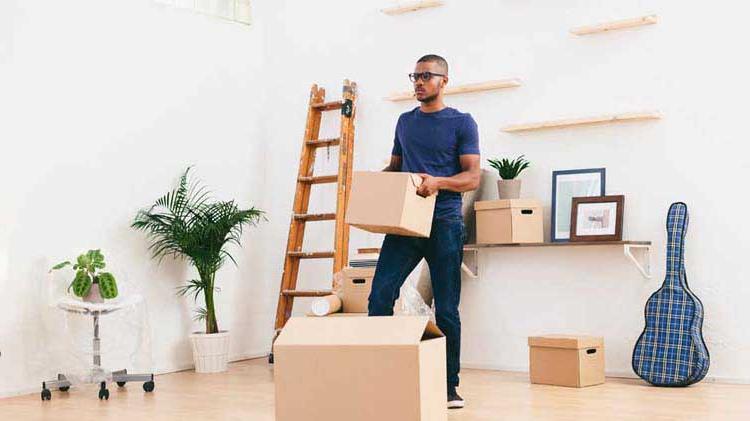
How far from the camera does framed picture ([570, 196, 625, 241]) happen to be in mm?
5035

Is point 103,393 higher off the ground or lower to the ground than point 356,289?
lower

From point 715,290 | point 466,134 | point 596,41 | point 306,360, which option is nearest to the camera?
point 306,360

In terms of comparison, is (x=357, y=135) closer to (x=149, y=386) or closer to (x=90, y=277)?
(x=90, y=277)

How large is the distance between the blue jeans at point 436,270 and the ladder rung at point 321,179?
2.18 meters

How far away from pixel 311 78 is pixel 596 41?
77.4 inches

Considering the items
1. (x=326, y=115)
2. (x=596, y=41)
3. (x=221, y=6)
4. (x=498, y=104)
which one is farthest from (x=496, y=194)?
(x=221, y=6)

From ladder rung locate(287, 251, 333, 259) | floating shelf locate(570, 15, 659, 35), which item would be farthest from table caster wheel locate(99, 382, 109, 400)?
floating shelf locate(570, 15, 659, 35)

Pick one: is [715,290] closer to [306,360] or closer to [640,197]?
[640,197]

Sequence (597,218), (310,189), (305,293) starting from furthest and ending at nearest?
(310,189) → (305,293) → (597,218)

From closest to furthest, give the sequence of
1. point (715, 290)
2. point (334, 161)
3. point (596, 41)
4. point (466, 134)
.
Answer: point (466, 134) → point (715, 290) → point (596, 41) → point (334, 161)

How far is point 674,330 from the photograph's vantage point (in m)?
4.76

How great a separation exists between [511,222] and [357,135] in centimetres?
140

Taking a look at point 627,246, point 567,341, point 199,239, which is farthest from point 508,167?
point 199,239

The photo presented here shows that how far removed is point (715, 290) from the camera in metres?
4.86
